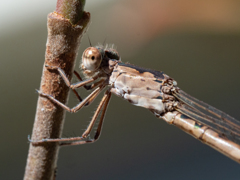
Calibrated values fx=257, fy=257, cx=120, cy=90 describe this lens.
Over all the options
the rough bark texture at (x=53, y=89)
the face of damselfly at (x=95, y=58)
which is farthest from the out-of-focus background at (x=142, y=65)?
the rough bark texture at (x=53, y=89)

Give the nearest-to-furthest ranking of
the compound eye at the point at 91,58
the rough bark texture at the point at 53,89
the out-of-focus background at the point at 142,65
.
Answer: the rough bark texture at the point at 53,89 < the compound eye at the point at 91,58 < the out-of-focus background at the point at 142,65

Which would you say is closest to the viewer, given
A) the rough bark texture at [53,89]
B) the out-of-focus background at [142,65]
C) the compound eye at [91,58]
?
the rough bark texture at [53,89]

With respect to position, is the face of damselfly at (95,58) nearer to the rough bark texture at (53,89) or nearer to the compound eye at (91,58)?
the compound eye at (91,58)

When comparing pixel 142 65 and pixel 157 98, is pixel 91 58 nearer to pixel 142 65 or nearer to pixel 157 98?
pixel 157 98

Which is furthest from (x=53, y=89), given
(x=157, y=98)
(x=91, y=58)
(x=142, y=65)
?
(x=142, y=65)

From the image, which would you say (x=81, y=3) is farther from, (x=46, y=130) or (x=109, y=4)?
(x=109, y=4)

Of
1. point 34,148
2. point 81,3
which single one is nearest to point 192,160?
point 34,148

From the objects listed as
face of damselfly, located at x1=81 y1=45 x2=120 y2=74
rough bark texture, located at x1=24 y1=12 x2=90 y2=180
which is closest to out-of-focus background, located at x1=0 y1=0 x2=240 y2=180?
face of damselfly, located at x1=81 y1=45 x2=120 y2=74
